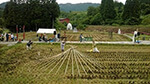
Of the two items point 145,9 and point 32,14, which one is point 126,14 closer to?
point 145,9

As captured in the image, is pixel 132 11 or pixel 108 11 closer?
pixel 132 11

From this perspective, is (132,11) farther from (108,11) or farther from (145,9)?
(145,9)

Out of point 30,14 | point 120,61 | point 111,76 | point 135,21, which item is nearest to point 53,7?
point 30,14

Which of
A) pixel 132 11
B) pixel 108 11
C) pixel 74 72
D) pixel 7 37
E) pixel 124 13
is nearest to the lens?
pixel 74 72

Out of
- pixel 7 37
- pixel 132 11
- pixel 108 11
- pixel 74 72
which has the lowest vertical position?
pixel 74 72

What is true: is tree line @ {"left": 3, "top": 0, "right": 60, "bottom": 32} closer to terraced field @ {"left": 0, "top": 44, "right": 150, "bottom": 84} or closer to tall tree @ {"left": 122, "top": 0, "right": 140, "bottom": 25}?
tall tree @ {"left": 122, "top": 0, "right": 140, "bottom": 25}

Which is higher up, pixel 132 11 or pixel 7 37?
pixel 132 11

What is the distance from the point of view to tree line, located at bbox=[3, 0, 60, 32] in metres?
46.3

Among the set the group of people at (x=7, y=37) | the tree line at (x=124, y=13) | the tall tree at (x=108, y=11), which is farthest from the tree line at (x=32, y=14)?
the group of people at (x=7, y=37)

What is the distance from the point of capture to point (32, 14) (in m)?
46.2

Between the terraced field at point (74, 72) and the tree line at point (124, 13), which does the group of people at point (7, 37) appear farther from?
the tree line at point (124, 13)

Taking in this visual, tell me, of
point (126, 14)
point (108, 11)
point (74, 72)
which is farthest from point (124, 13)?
point (74, 72)

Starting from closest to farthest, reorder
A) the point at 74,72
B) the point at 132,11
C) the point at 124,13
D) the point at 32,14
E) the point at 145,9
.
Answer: the point at 74,72 → the point at 32,14 → the point at 132,11 → the point at 124,13 → the point at 145,9

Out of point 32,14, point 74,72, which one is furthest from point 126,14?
→ point 74,72
